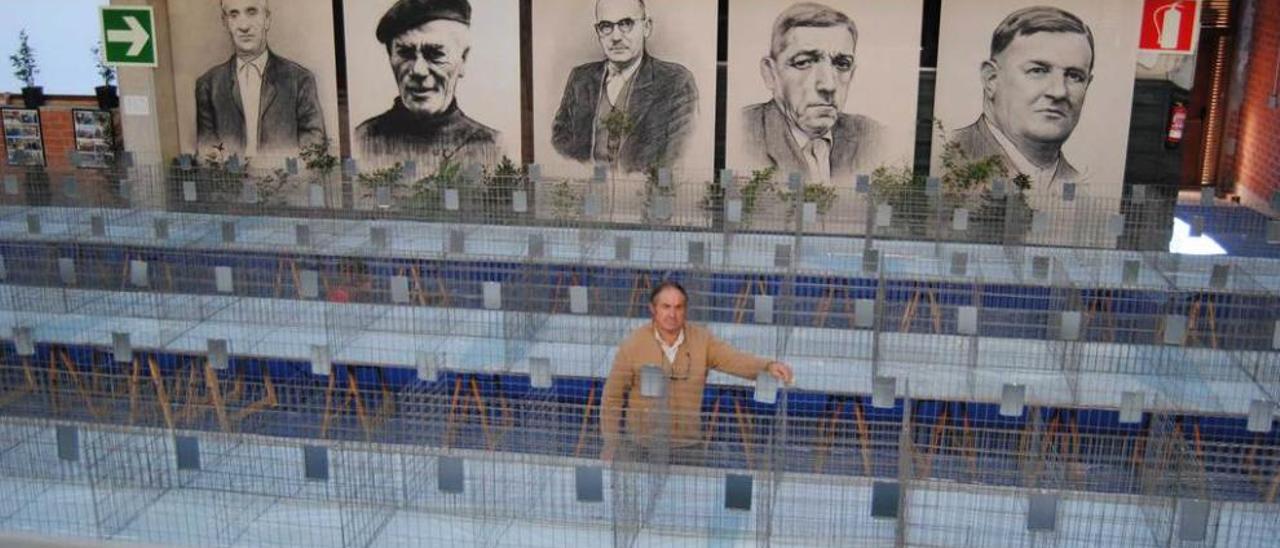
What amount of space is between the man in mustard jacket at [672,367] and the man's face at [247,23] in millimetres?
8868

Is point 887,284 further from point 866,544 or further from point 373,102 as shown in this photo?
point 373,102

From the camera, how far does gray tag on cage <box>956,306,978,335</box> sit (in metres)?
6.45

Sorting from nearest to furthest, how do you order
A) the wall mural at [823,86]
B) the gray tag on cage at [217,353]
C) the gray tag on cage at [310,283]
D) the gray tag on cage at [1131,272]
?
the gray tag on cage at [217,353], the gray tag on cage at [310,283], the gray tag on cage at [1131,272], the wall mural at [823,86]

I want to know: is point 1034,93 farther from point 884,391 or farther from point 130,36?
point 130,36

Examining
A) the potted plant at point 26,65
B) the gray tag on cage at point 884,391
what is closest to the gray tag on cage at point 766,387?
the gray tag on cage at point 884,391

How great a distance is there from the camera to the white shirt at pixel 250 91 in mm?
12719

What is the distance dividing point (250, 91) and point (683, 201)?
474 centimetres

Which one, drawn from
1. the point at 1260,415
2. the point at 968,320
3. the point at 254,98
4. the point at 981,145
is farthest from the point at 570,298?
the point at 254,98

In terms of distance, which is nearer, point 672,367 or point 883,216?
point 672,367

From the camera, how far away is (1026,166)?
1195cm

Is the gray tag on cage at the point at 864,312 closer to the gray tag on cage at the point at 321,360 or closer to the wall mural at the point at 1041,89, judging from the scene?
the gray tag on cage at the point at 321,360

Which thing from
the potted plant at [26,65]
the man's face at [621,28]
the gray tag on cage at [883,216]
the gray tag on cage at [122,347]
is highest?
the man's face at [621,28]

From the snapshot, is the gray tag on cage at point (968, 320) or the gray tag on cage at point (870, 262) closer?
the gray tag on cage at point (968, 320)

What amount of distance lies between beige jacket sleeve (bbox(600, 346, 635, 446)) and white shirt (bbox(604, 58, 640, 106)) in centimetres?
749
